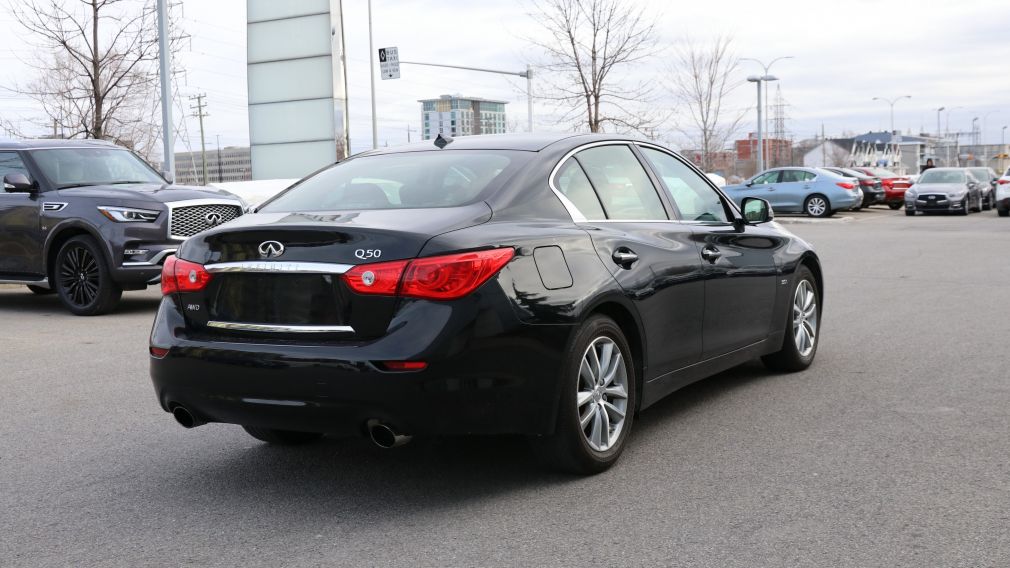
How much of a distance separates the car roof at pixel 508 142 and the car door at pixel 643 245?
8 centimetres

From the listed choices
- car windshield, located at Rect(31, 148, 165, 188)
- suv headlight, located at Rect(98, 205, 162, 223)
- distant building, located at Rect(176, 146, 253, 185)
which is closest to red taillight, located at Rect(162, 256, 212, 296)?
suv headlight, located at Rect(98, 205, 162, 223)

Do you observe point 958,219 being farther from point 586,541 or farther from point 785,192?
point 586,541

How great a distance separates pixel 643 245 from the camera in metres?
5.35

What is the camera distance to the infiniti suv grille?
11359 mm

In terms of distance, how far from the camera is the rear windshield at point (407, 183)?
4.88m

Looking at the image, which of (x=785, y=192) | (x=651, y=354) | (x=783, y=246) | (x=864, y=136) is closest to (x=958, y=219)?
(x=785, y=192)

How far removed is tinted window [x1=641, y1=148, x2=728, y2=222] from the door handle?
0.92m

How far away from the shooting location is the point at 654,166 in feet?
20.0

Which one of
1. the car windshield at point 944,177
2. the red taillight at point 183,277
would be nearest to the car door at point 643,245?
the red taillight at point 183,277

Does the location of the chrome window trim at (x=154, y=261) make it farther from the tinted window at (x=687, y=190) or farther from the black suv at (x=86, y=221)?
the tinted window at (x=687, y=190)

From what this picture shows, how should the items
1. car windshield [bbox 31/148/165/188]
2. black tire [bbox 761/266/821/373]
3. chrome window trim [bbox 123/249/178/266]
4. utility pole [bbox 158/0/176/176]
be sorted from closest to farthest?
black tire [bbox 761/266/821/373] → chrome window trim [bbox 123/249/178/266] → car windshield [bbox 31/148/165/188] → utility pole [bbox 158/0/176/176]

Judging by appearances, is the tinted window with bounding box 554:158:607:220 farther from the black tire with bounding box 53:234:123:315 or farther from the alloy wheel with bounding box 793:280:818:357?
the black tire with bounding box 53:234:123:315

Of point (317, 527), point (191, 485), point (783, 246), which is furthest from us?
point (783, 246)

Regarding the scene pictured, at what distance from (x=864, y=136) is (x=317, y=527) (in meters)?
188
